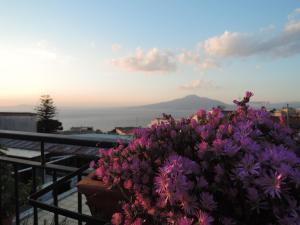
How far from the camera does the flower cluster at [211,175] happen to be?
768mm

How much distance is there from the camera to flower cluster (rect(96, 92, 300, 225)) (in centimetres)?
77

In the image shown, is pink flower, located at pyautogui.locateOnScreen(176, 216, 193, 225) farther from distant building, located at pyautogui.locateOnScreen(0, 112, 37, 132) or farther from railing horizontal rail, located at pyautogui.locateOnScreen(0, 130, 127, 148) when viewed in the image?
distant building, located at pyautogui.locateOnScreen(0, 112, 37, 132)

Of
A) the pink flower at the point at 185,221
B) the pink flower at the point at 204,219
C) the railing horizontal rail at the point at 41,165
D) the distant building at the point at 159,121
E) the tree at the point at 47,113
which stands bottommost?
the tree at the point at 47,113

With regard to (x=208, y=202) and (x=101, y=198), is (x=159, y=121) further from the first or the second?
(x=208, y=202)

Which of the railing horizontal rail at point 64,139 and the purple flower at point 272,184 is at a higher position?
the purple flower at point 272,184

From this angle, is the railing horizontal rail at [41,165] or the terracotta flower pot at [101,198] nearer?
the terracotta flower pot at [101,198]

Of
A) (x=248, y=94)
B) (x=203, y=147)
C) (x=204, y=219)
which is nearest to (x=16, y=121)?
(x=248, y=94)

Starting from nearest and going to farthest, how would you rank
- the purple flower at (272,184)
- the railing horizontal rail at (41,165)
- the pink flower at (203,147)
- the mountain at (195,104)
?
the purple flower at (272,184)
the pink flower at (203,147)
the mountain at (195,104)
the railing horizontal rail at (41,165)

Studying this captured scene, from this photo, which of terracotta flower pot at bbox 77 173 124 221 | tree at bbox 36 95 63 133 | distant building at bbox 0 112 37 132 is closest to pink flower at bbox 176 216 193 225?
terracotta flower pot at bbox 77 173 124 221

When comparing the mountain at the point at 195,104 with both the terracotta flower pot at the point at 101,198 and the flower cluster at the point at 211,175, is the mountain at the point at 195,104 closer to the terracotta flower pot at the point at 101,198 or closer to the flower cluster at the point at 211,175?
the flower cluster at the point at 211,175

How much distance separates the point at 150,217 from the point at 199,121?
353 mm

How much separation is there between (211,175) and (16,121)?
762 inches

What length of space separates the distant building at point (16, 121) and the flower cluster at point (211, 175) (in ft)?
56.0

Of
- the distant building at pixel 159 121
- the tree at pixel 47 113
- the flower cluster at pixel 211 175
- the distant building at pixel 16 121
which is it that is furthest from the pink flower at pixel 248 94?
the tree at pixel 47 113
